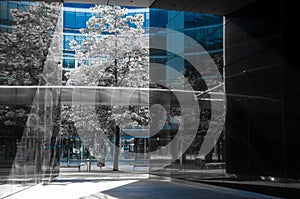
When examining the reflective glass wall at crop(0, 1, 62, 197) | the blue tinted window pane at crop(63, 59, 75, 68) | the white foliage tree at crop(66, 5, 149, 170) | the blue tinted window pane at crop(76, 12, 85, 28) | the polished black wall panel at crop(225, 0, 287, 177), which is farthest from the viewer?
the blue tinted window pane at crop(76, 12, 85, 28)

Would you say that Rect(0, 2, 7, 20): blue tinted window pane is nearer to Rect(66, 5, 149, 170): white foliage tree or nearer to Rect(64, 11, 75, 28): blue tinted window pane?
Rect(66, 5, 149, 170): white foliage tree

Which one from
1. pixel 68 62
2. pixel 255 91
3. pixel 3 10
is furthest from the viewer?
pixel 68 62

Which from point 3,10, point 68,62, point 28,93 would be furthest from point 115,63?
point 68,62

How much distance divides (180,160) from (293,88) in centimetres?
903

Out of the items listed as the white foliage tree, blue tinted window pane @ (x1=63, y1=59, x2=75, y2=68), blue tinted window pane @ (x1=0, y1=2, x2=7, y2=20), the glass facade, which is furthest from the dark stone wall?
blue tinted window pane @ (x1=63, y1=59, x2=75, y2=68)

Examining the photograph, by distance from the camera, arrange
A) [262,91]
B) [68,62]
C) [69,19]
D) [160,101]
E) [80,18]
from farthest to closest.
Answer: [80,18] < [69,19] < [68,62] < [160,101] < [262,91]

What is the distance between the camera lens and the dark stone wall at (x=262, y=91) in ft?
37.9

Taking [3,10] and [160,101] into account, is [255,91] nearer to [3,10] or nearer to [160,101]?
[3,10]

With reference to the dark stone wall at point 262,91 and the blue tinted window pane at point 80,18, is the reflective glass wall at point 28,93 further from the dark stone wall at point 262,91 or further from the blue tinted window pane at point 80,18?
the blue tinted window pane at point 80,18

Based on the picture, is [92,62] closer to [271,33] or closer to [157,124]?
[157,124]

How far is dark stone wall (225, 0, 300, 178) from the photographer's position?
11.6 meters

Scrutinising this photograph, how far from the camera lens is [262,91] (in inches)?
516

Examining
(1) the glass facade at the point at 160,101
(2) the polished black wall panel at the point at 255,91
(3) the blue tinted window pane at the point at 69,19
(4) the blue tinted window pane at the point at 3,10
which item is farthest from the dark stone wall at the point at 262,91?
(3) the blue tinted window pane at the point at 69,19

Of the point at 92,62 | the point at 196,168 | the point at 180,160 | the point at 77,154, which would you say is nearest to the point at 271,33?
the point at 196,168
